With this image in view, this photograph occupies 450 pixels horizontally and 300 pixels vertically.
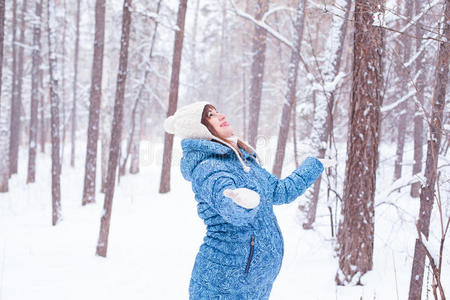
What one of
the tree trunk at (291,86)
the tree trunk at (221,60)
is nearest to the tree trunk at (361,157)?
the tree trunk at (291,86)

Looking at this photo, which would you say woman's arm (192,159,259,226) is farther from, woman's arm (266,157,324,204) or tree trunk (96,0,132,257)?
tree trunk (96,0,132,257)

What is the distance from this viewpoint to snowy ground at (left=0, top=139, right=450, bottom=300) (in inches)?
178

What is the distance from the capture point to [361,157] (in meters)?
4.14

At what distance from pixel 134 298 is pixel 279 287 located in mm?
2042

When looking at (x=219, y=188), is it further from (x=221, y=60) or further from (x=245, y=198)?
(x=221, y=60)

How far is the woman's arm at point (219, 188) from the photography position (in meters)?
1.88

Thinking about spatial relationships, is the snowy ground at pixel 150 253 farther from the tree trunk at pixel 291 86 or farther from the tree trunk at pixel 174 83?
the tree trunk at pixel 291 86

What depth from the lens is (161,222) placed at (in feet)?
29.7

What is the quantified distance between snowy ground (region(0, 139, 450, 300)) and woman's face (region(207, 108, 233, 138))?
44.8 inches

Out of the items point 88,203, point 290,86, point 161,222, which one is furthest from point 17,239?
point 290,86

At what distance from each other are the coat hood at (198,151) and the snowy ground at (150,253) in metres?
1.18

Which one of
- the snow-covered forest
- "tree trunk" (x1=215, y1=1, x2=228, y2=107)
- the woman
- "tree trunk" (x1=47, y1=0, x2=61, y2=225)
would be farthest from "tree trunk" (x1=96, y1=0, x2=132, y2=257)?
"tree trunk" (x1=215, y1=1, x2=228, y2=107)

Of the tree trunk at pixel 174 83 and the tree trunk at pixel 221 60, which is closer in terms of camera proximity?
the tree trunk at pixel 174 83

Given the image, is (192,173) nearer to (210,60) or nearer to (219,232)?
(219,232)
